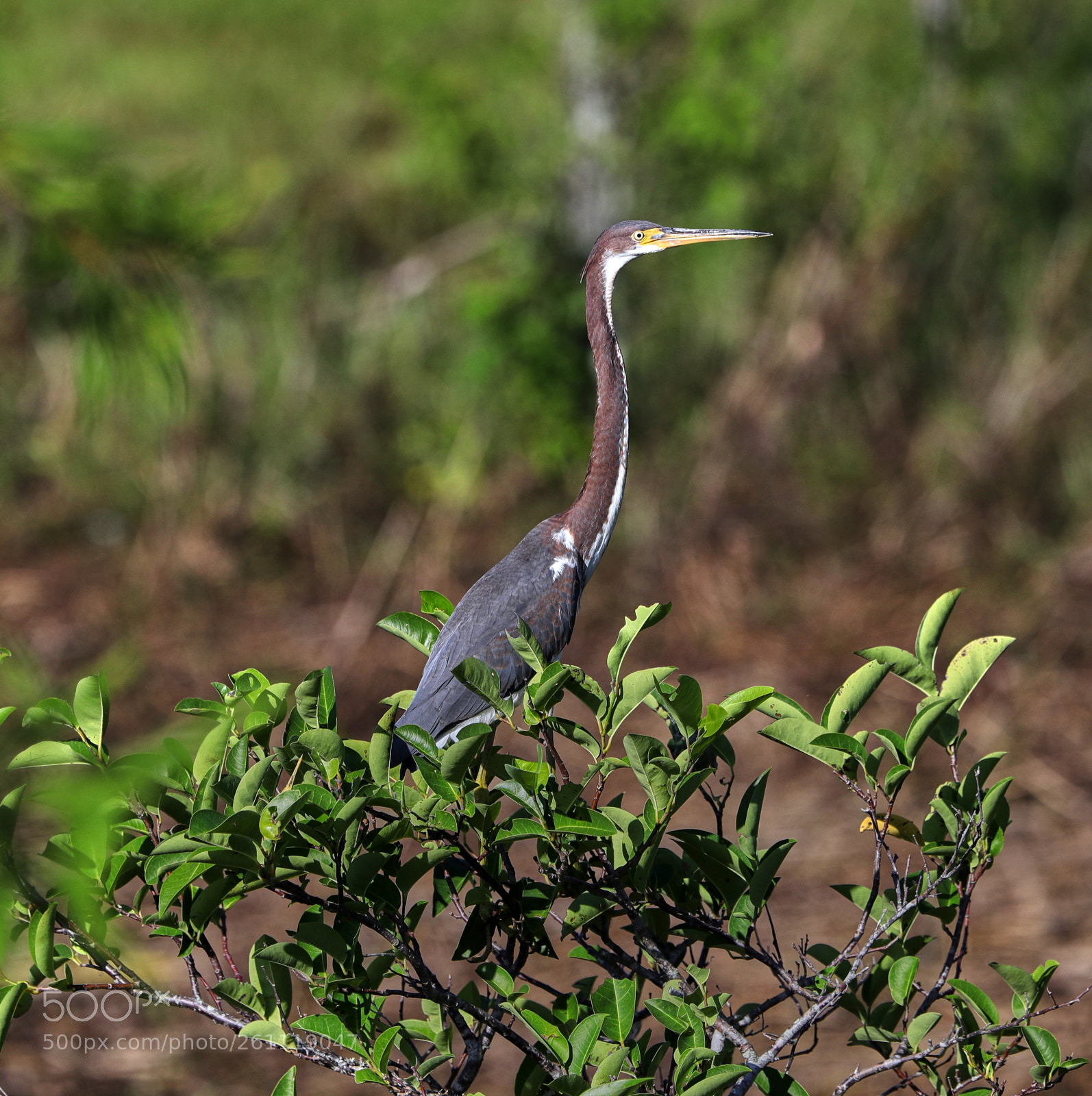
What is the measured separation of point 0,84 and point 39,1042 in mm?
3014

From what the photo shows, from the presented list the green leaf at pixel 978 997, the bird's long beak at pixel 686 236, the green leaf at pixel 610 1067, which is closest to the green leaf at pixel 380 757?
the green leaf at pixel 610 1067

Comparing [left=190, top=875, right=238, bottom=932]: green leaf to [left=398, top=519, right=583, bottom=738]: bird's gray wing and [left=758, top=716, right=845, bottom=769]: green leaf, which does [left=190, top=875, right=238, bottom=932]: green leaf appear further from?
[left=398, top=519, right=583, bottom=738]: bird's gray wing

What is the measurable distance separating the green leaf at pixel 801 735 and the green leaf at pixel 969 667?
17cm

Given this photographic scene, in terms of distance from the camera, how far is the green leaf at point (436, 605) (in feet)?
5.84

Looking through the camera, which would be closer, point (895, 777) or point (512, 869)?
point (895, 777)

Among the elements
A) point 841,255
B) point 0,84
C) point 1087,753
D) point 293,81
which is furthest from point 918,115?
point 293,81

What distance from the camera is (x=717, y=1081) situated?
1.38 m

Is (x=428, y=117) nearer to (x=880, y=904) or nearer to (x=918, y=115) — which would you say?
(x=918, y=115)

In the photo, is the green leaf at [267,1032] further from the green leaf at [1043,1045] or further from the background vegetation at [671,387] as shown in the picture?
the background vegetation at [671,387]

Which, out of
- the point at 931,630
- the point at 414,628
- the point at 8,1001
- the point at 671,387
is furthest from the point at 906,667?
the point at 671,387

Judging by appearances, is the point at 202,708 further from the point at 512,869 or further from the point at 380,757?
the point at 512,869

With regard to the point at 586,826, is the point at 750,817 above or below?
below

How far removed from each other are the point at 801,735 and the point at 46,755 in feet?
3.25

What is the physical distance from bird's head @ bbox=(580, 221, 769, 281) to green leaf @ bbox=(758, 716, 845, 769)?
1.38 m
